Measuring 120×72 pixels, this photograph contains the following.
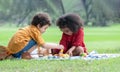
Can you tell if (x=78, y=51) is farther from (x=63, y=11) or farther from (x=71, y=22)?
(x=63, y=11)

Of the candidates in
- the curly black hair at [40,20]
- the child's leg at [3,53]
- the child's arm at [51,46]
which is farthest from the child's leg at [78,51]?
the child's leg at [3,53]

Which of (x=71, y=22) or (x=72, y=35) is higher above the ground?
(x=71, y=22)

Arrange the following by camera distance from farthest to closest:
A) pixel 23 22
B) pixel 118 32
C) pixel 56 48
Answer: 1. pixel 23 22
2. pixel 118 32
3. pixel 56 48

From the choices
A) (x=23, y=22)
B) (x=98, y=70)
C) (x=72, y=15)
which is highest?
(x=23, y=22)

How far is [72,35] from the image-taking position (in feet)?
18.1

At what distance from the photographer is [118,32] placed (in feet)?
43.4

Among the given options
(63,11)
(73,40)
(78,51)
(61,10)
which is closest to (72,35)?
(73,40)

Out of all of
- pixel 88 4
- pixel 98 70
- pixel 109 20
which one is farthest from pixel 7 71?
pixel 88 4

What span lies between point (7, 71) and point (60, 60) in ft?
2.78

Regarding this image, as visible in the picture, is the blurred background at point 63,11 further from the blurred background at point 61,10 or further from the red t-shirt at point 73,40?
A: the red t-shirt at point 73,40

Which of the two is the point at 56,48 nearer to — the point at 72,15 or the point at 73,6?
the point at 72,15

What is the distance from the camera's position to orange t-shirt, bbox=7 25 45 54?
202 inches

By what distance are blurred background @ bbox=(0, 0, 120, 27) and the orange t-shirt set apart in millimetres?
9634

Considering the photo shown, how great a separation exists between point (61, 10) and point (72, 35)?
1010cm
